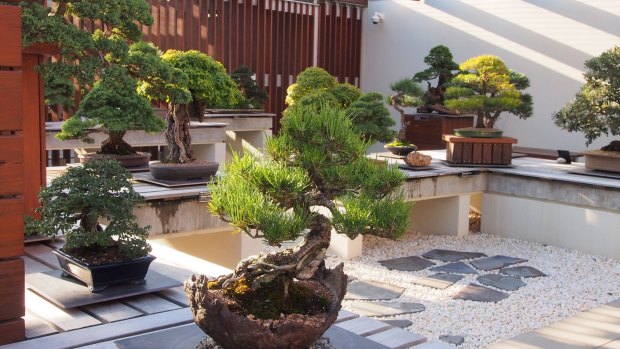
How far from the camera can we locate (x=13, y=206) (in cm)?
189

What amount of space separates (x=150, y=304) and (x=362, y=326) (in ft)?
2.39

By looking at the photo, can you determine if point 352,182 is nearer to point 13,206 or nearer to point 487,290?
point 13,206

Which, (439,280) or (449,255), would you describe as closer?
(439,280)

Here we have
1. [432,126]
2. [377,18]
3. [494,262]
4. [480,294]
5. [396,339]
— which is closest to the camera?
[396,339]

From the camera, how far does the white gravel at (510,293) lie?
3693 mm

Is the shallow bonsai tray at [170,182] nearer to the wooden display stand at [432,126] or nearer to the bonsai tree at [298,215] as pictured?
the bonsai tree at [298,215]

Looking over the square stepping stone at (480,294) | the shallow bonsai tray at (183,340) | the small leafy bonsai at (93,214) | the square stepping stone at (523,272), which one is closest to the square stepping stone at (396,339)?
the shallow bonsai tray at (183,340)

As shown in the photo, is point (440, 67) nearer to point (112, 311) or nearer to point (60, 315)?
point (112, 311)

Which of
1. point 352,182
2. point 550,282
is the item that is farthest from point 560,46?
point 352,182

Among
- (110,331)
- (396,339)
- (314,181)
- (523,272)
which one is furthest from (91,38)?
(523,272)

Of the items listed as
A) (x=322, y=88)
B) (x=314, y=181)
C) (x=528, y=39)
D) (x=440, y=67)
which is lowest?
(x=314, y=181)

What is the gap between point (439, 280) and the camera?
455 cm

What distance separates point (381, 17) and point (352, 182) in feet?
31.5

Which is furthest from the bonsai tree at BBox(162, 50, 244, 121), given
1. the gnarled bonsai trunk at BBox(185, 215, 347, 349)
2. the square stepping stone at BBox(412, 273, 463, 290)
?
the gnarled bonsai trunk at BBox(185, 215, 347, 349)
